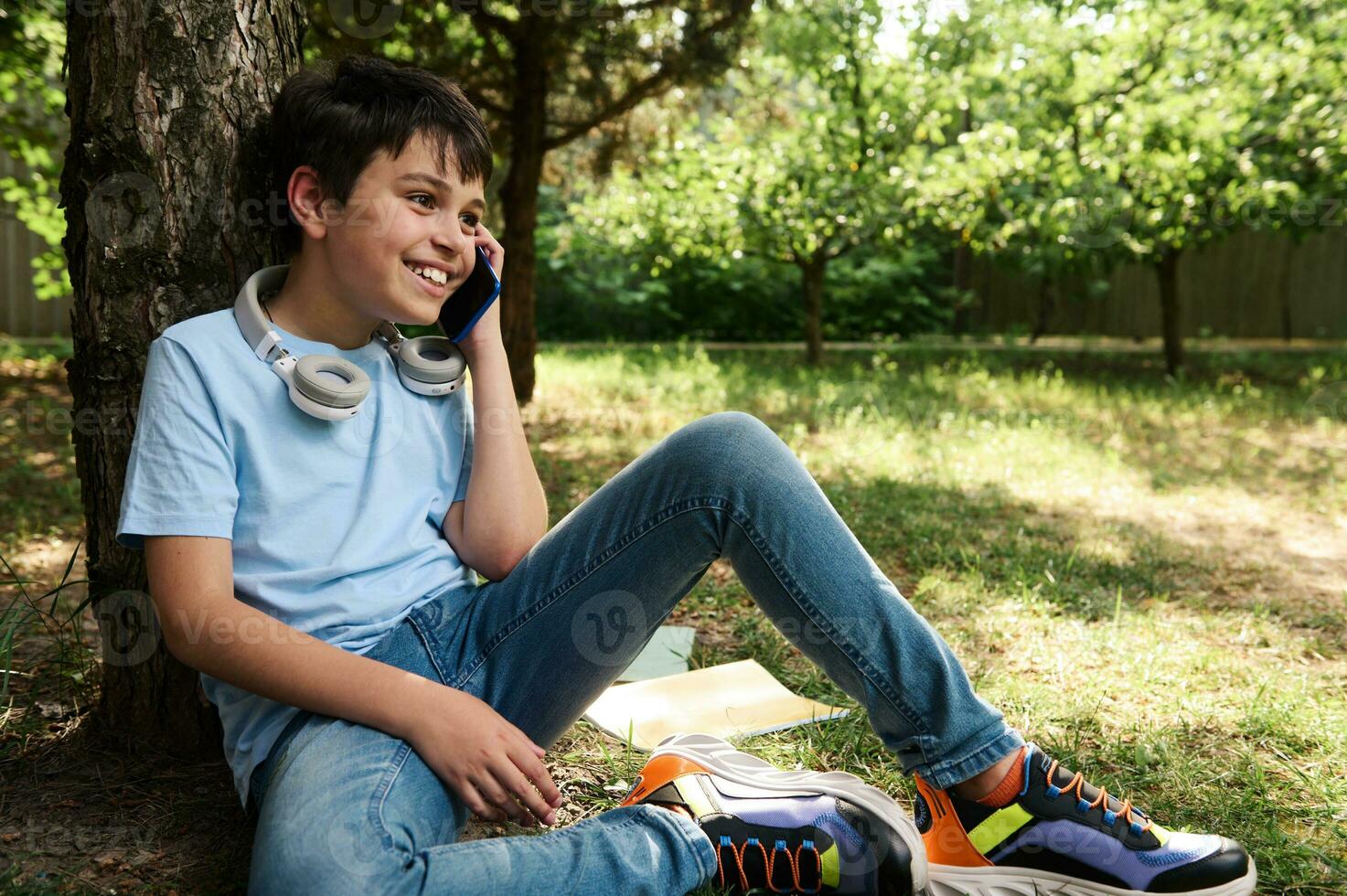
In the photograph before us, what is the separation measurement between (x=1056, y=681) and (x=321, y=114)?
76.5 inches

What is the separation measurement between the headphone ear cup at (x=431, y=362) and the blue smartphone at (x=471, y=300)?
0.03 meters

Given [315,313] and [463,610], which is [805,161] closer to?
[315,313]

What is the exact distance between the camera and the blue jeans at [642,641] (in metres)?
1.37

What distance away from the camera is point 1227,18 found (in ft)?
21.9

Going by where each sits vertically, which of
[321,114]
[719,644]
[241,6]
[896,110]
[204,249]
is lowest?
[719,644]

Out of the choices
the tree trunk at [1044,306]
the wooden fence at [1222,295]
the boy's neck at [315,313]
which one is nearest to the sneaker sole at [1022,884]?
the boy's neck at [315,313]

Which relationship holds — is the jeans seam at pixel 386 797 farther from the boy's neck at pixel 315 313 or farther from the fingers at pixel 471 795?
the boy's neck at pixel 315 313

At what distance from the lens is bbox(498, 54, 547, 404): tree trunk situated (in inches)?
237

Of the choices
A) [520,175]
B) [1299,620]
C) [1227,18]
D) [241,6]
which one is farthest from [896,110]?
[241,6]

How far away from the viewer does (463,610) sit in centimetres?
162

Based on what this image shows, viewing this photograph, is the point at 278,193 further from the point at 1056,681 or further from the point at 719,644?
the point at 1056,681

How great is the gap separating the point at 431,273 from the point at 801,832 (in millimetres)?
1023

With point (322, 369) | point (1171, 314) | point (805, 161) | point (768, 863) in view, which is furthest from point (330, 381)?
point (1171, 314)

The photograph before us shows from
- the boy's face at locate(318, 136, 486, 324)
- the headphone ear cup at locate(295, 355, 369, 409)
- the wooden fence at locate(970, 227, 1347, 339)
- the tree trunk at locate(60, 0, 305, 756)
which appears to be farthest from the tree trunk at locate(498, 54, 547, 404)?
the wooden fence at locate(970, 227, 1347, 339)
